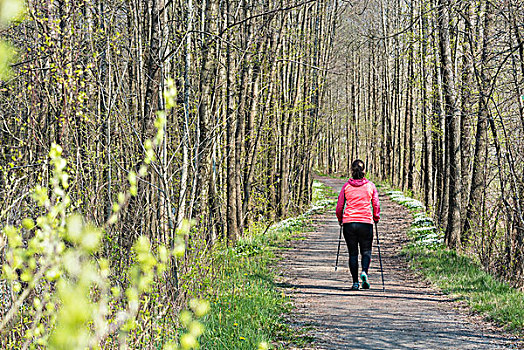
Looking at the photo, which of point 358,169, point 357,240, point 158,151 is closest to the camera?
point 158,151

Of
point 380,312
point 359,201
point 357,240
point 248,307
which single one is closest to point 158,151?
point 248,307

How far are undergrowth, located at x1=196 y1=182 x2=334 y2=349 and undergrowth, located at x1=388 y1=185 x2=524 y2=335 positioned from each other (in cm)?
274

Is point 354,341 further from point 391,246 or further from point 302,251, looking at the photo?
point 391,246

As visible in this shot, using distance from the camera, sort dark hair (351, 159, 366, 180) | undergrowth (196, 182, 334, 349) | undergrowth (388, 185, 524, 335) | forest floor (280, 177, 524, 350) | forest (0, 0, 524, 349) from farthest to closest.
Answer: dark hair (351, 159, 366, 180)
undergrowth (388, 185, 524, 335)
forest floor (280, 177, 524, 350)
undergrowth (196, 182, 334, 349)
forest (0, 0, 524, 349)

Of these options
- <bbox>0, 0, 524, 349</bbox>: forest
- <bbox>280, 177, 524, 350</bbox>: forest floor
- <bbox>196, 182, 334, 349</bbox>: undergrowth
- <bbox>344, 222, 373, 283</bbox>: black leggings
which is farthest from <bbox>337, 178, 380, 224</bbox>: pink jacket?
<bbox>0, 0, 524, 349</bbox>: forest

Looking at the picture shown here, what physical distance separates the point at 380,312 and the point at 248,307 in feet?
6.45

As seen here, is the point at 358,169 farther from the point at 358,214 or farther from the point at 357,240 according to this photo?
the point at 357,240

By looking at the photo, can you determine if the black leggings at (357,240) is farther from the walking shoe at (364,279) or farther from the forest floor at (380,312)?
the forest floor at (380,312)

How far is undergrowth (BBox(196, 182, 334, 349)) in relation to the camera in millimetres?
6426

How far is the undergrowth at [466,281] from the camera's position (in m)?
7.62

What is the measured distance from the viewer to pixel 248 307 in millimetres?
7586

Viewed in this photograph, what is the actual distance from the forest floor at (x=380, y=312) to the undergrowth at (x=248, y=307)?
0.95ft

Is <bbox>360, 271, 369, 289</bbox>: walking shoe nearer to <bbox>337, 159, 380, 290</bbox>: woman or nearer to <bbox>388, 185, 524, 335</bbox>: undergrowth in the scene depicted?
<bbox>337, 159, 380, 290</bbox>: woman

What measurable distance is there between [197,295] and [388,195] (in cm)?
2308
